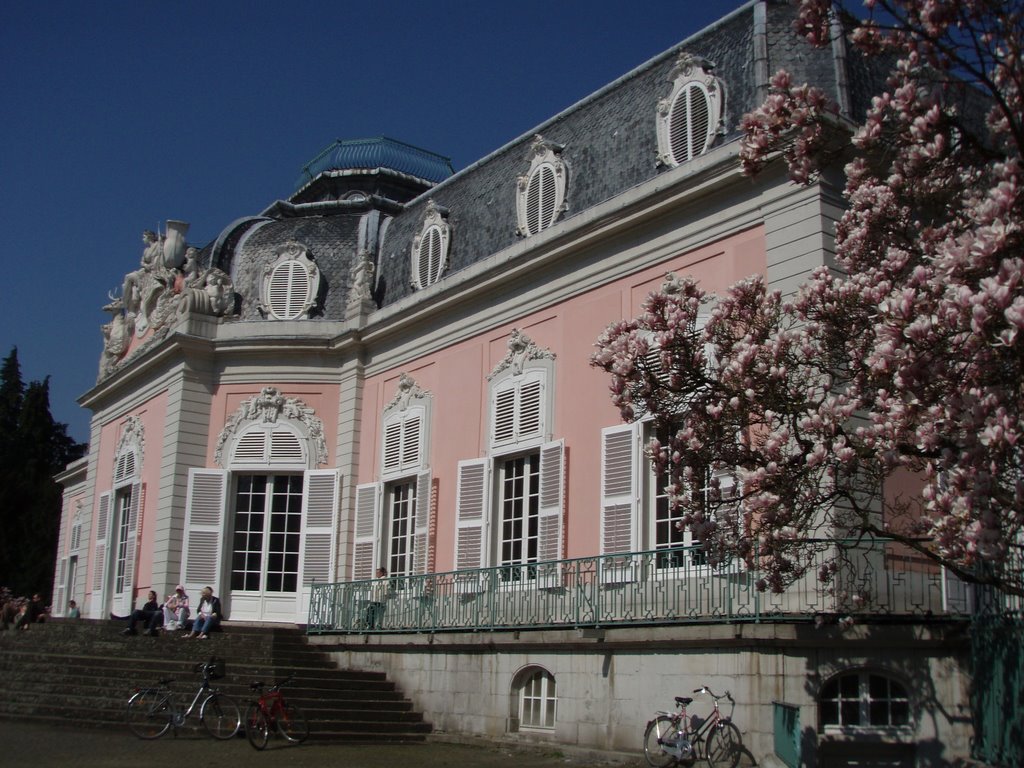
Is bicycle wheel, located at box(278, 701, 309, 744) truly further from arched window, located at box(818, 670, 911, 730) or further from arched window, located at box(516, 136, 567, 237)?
arched window, located at box(516, 136, 567, 237)

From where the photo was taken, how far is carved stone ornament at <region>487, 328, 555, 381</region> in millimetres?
15875

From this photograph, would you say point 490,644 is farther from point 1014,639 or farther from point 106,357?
point 106,357

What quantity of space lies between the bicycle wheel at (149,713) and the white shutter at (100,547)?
8.26m

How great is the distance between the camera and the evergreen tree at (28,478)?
35219 millimetres

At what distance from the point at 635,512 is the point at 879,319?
6568 millimetres

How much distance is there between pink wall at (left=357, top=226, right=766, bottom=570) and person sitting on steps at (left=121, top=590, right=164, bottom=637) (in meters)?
3.66

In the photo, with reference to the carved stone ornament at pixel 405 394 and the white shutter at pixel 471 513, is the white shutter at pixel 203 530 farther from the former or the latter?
the white shutter at pixel 471 513

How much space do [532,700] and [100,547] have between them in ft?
40.6

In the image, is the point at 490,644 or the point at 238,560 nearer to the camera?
the point at 490,644

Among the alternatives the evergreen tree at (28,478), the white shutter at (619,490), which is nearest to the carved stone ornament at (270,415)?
the white shutter at (619,490)

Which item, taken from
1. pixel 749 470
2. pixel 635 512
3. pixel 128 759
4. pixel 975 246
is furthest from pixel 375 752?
pixel 975 246

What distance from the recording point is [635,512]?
13477mm

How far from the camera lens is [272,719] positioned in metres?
12.9

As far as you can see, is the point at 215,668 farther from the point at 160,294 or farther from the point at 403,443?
the point at 160,294
